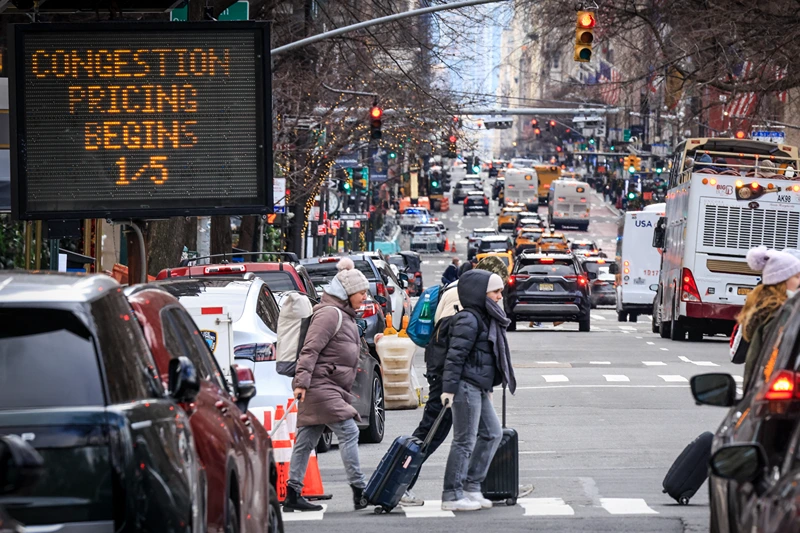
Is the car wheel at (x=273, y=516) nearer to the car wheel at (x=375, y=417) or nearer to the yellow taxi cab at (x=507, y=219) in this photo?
the car wheel at (x=375, y=417)

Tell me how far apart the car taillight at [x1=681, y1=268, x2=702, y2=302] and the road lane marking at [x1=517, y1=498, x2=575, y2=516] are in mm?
20005

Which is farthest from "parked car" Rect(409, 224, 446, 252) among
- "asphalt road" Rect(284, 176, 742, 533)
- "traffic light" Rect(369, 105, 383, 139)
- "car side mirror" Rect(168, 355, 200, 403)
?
"car side mirror" Rect(168, 355, 200, 403)

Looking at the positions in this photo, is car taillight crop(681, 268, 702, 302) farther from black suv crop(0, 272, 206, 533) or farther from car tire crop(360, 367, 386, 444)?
black suv crop(0, 272, 206, 533)

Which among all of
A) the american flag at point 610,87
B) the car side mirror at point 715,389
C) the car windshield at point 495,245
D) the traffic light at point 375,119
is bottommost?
the car windshield at point 495,245

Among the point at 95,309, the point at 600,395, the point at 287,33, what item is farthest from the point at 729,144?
the point at 95,309

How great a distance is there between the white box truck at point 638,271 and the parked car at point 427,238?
160ft

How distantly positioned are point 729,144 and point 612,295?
73.9 ft

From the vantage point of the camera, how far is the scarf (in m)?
10.7

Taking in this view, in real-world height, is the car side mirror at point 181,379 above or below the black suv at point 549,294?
above

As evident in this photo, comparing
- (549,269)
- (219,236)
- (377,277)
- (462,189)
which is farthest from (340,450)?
(462,189)

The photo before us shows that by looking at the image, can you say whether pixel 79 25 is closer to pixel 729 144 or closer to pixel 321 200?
pixel 729 144

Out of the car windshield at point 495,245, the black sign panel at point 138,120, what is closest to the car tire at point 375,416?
the black sign panel at point 138,120

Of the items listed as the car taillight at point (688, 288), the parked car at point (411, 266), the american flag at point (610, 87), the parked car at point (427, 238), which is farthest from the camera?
the parked car at point (427, 238)

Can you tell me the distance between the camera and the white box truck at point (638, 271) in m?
43.5
